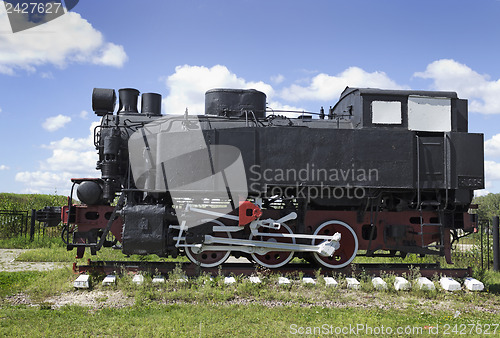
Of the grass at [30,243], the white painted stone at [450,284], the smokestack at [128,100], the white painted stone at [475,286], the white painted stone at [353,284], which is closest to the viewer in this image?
the white painted stone at [353,284]

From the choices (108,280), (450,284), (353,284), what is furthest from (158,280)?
(450,284)

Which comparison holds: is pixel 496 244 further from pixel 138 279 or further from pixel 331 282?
pixel 138 279

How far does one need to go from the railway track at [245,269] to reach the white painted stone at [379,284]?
0.40 metres

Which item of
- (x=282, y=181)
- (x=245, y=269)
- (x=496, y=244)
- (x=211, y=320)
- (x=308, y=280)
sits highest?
(x=282, y=181)

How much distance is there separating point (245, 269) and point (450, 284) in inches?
156

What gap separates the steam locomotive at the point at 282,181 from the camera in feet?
26.6

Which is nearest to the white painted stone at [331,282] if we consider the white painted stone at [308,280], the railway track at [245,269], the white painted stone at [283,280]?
the white painted stone at [308,280]

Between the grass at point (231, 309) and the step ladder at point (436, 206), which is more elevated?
the step ladder at point (436, 206)

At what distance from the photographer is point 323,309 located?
6453mm

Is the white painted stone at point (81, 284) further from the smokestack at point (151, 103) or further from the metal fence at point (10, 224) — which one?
the metal fence at point (10, 224)

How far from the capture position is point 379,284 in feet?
25.5

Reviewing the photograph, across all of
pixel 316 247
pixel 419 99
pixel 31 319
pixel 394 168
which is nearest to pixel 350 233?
pixel 316 247

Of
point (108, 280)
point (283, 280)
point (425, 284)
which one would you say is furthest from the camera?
point (425, 284)

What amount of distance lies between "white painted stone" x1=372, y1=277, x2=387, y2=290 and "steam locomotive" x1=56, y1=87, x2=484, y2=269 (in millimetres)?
871
